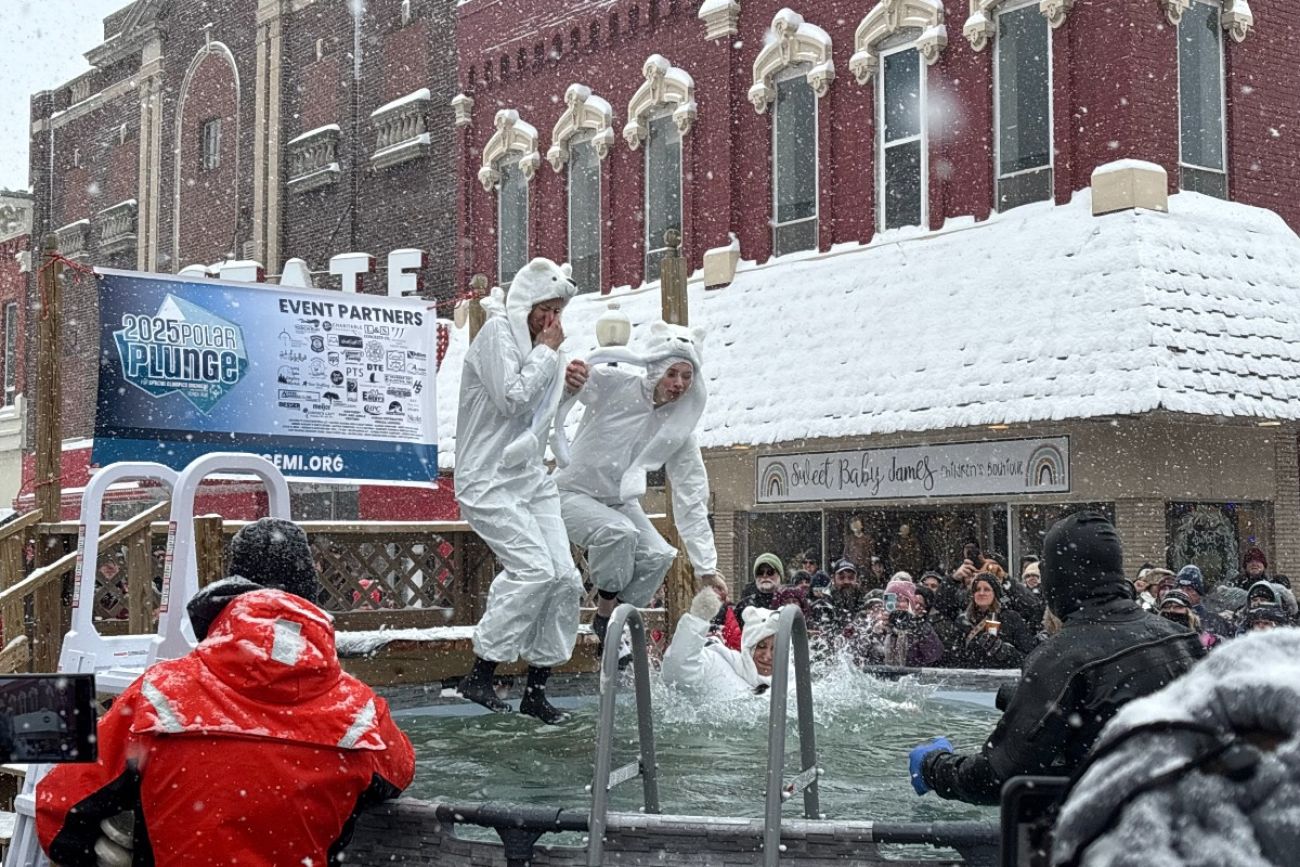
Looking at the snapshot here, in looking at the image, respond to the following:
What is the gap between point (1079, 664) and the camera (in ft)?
13.0

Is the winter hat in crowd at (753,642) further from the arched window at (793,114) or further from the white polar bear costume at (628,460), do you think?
the arched window at (793,114)

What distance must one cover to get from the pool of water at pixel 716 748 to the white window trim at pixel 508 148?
14.5 metres

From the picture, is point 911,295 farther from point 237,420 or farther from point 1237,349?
point 237,420

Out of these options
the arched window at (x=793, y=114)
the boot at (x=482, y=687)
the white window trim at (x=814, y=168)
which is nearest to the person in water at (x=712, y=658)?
the boot at (x=482, y=687)

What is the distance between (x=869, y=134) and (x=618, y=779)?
1441 cm

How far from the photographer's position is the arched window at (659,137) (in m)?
21.0

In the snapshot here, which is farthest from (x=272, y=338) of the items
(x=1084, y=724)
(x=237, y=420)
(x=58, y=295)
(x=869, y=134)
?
(x=1084, y=724)

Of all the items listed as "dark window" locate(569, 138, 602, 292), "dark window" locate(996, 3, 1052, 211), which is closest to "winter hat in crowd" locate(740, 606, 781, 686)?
"dark window" locate(996, 3, 1052, 211)

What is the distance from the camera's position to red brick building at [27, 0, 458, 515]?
85.1 ft

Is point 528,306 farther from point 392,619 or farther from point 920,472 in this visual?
point 920,472

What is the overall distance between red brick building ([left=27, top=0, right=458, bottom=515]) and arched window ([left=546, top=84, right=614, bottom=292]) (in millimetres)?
2790

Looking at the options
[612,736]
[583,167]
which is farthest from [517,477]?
[583,167]

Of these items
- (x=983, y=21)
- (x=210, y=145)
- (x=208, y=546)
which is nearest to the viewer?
(x=208, y=546)

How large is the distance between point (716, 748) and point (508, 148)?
17360 millimetres
